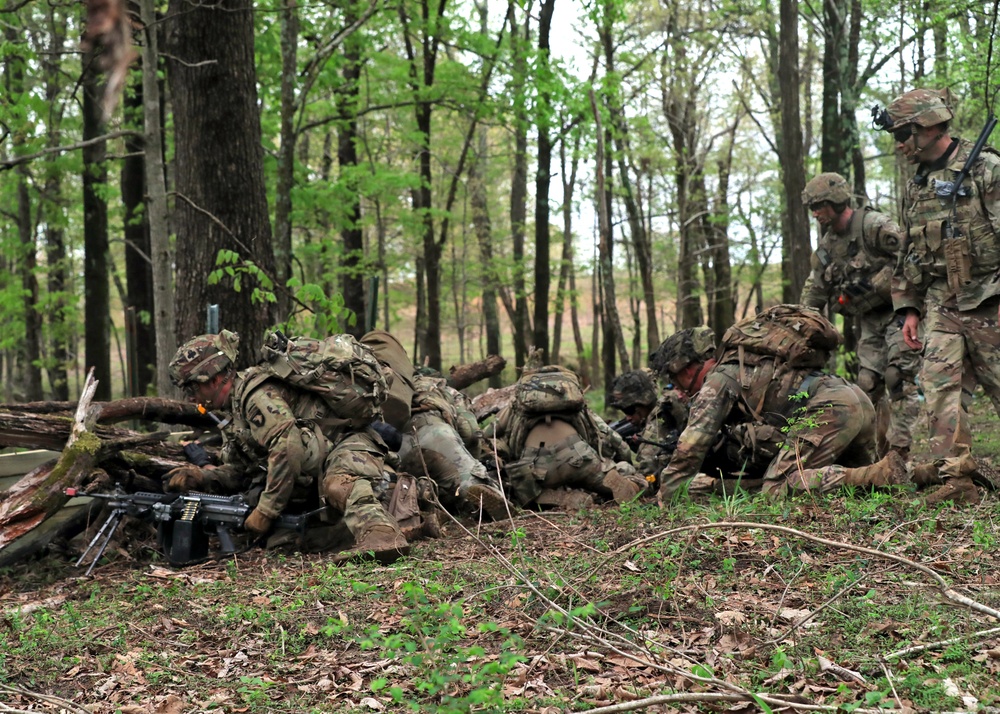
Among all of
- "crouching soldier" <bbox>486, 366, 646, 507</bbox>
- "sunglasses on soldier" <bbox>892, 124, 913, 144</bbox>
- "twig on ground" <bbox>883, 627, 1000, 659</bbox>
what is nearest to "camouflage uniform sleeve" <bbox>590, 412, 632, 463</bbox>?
"crouching soldier" <bbox>486, 366, 646, 507</bbox>

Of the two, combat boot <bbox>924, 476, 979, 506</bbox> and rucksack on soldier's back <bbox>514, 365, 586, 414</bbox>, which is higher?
rucksack on soldier's back <bbox>514, 365, 586, 414</bbox>

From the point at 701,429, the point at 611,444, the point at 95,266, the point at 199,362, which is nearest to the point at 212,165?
the point at 199,362

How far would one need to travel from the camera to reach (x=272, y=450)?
6113 millimetres

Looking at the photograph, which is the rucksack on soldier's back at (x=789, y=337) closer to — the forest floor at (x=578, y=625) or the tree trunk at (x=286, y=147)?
the forest floor at (x=578, y=625)

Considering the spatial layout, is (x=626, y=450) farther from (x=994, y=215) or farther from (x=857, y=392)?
(x=994, y=215)

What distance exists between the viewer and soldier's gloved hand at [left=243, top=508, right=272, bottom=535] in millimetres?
6074

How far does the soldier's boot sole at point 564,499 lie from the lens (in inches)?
284

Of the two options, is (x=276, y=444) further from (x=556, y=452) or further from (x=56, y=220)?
(x=56, y=220)

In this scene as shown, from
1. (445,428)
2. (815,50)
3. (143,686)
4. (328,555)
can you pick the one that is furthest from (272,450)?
(815,50)

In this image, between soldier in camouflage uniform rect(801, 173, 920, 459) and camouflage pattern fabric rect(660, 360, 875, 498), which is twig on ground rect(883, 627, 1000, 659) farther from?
soldier in camouflage uniform rect(801, 173, 920, 459)

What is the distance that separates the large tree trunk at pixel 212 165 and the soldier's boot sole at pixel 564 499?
3.25 meters

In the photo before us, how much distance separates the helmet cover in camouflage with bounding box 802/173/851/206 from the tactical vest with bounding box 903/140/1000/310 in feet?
4.79

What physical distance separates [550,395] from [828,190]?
2.99 metres

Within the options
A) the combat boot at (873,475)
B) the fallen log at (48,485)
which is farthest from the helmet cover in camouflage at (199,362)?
the combat boot at (873,475)
